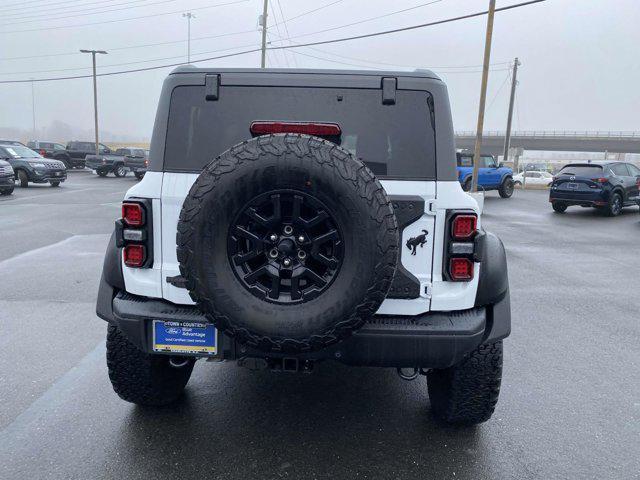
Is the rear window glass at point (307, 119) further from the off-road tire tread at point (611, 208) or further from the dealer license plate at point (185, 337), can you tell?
the off-road tire tread at point (611, 208)

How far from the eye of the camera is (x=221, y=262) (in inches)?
92.4

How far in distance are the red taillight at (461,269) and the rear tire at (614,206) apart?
1481cm

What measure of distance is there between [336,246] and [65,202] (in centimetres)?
1578

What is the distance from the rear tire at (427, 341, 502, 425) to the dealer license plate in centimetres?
133

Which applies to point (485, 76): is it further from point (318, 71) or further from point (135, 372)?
point (135, 372)

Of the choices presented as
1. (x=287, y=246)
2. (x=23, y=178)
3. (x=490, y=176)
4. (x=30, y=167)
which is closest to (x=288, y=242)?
(x=287, y=246)

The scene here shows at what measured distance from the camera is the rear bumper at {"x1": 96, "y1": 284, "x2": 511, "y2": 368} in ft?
8.39

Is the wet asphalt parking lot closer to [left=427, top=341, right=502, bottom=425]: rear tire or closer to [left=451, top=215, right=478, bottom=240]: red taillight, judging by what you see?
[left=427, top=341, right=502, bottom=425]: rear tire

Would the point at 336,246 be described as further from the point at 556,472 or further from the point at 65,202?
the point at 65,202

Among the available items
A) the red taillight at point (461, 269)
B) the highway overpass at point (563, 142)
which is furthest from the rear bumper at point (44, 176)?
the highway overpass at point (563, 142)

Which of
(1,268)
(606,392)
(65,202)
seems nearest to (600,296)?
(606,392)

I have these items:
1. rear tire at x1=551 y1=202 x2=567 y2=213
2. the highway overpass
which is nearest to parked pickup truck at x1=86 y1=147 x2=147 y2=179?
rear tire at x1=551 y1=202 x2=567 y2=213

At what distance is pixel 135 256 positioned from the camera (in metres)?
2.75

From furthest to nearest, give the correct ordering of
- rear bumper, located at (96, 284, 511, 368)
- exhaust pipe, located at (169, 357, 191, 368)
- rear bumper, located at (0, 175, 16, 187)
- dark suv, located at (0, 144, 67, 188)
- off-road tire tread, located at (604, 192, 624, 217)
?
dark suv, located at (0, 144, 67, 188) < rear bumper, located at (0, 175, 16, 187) < off-road tire tread, located at (604, 192, 624, 217) < exhaust pipe, located at (169, 357, 191, 368) < rear bumper, located at (96, 284, 511, 368)
